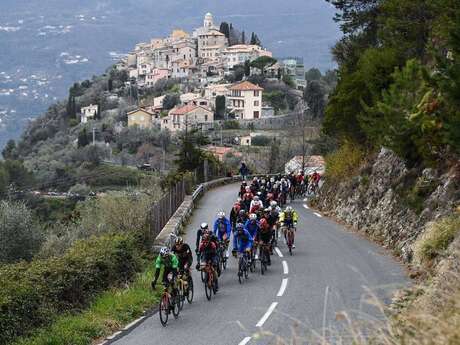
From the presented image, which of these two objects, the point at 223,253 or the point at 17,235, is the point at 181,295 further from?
the point at 17,235

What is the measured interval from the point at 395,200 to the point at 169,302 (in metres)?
12.3

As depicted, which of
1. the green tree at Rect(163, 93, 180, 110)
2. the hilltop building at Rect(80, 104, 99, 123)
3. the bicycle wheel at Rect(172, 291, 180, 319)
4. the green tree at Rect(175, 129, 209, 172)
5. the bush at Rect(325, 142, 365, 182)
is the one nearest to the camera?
the bicycle wheel at Rect(172, 291, 180, 319)

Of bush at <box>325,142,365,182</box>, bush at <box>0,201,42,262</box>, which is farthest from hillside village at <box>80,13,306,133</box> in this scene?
bush at <box>0,201,42,262</box>

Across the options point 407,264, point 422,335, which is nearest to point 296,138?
point 407,264

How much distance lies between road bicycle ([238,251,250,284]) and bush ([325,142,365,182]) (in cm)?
1417

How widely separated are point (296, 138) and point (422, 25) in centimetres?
5239

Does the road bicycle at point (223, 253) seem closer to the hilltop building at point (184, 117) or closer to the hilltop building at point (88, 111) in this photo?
the hilltop building at point (184, 117)

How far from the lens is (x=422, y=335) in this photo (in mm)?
5980

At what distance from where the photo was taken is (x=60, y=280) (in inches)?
590

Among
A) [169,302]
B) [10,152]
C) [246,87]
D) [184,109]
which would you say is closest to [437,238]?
[169,302]

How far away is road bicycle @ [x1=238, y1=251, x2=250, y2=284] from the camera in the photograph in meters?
19.1

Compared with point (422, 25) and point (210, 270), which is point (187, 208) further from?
point (210, 270)

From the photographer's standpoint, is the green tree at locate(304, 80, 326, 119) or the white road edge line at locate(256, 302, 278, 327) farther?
the green tree at locate(304, 80, 326, 119)

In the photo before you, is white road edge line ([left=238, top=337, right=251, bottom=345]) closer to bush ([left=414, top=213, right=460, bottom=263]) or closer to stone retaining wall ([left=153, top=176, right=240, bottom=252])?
bush ([left=414, top=213, right=460, bottom=263])
